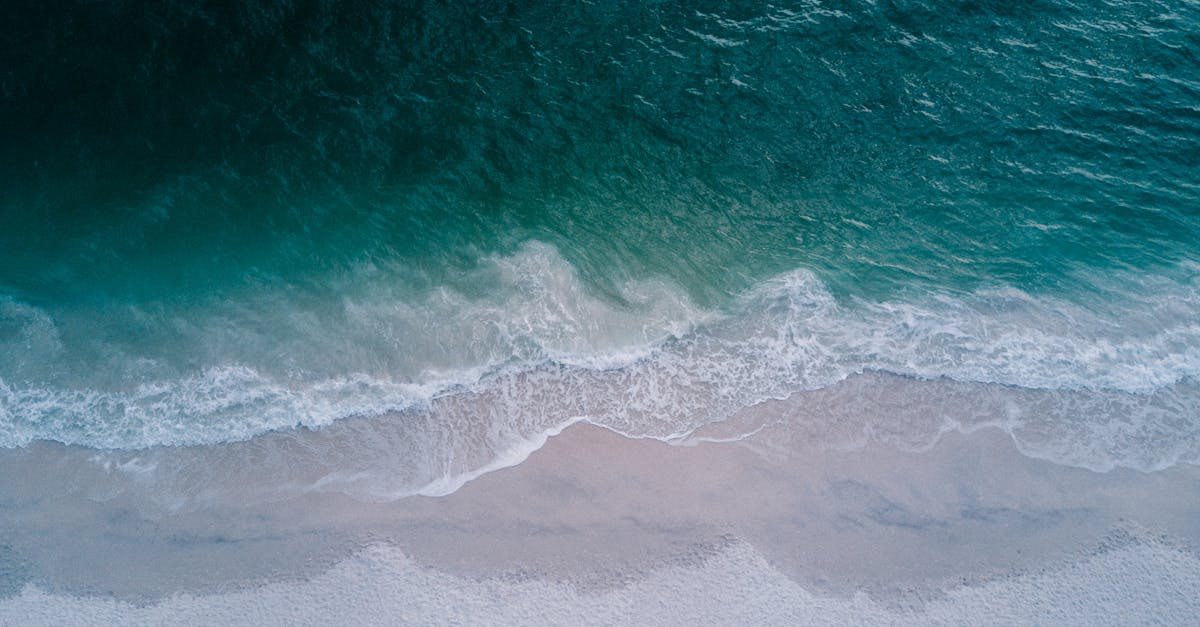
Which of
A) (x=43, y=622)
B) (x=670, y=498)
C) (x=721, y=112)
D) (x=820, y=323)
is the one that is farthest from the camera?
(x=721, y=112)

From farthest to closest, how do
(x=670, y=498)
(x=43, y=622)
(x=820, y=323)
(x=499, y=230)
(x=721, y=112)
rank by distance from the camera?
(x=721, y=112) → (x=499, y=230) → (x=820, y=323) → (x=670, y=498) → (x=43, y=622)

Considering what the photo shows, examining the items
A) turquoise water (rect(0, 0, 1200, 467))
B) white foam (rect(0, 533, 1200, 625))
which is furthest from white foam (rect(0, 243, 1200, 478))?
white foam (rect(0, 533, 1200, 625))

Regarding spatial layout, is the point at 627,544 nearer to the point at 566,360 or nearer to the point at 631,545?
the point at 631,545

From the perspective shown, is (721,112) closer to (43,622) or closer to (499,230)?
(499,230)

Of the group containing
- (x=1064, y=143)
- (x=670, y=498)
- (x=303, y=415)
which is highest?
(x=1064, y=143)

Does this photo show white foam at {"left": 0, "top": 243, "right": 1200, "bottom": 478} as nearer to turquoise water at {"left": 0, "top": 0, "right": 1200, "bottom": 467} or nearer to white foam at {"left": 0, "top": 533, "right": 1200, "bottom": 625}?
turquoise water at {"left": 0, "top": 0, "right": 1200, "bottom": 467}

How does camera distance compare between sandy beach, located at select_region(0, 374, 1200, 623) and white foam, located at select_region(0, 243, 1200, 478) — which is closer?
sandy beach, located at select_region(0, 374, 1200, 623)

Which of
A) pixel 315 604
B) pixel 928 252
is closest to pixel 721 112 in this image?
pixel 928 252

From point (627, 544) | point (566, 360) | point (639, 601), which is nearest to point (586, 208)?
point (566, 360)
